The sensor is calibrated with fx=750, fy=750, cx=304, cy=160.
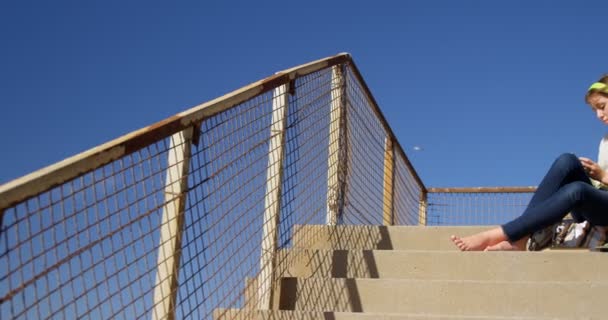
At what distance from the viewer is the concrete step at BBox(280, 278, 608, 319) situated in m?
2.94

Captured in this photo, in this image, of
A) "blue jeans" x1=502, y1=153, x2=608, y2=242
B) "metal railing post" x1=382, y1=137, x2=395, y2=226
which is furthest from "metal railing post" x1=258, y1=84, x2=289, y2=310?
"metal railing post" x1=382, y1=137, x2=395, y2=226

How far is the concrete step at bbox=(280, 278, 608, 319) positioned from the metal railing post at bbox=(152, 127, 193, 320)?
1.04 meters

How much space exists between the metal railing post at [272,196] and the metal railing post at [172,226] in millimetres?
811

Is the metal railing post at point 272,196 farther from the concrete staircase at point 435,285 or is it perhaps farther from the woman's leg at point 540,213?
the woman's leg at point 540,213

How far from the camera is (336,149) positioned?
410 centimetres

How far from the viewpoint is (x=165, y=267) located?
2.25 metres

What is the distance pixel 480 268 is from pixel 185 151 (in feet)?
5.18

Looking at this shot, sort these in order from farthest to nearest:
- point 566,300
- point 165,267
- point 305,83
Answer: point 305,83 < point 566,300 < point 165,267

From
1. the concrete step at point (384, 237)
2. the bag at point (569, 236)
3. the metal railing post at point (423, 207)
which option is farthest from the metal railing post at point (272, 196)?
the metal railing post at point (423, 207)

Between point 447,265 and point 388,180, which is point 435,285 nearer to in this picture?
point 447,265

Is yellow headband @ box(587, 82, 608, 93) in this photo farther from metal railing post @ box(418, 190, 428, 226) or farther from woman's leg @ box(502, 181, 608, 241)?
metal railing post @ box(418, 190, 428, 226)

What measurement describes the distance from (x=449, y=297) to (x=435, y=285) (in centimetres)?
7

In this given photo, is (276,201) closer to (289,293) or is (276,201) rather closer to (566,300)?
(289,293)

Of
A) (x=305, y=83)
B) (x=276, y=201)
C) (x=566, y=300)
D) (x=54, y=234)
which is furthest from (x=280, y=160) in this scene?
(x=54, y=234)
